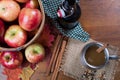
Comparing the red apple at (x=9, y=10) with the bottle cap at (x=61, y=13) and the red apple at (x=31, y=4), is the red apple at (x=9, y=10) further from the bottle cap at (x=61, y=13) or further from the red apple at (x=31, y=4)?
the bottle cap at (x=61, y=13)

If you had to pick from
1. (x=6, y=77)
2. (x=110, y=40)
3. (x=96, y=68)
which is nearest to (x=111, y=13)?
(x=110, y=40)

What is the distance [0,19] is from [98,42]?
0.36 m

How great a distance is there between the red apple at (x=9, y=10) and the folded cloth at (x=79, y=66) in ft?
0.74

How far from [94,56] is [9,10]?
1.10 ft

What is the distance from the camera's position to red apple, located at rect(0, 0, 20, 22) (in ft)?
2.77

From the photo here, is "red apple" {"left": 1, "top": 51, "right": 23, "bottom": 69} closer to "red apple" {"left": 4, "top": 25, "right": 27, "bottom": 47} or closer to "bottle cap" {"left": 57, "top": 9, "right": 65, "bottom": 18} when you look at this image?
"red apple" {"left": 4, "top": 25, "right": 27, "bottom": 47}

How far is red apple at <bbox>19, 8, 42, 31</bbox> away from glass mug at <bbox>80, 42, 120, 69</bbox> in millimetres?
200

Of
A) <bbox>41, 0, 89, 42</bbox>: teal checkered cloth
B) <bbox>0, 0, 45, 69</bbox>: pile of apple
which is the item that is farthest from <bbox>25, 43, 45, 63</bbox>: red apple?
<bbox>41, 0, 89, 42</bbox>: teal checkered cloth

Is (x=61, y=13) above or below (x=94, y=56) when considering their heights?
above

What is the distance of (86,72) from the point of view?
0.92 metres

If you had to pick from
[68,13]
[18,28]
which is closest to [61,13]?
[68,13]

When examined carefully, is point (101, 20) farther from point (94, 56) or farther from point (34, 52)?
point (34, 52)

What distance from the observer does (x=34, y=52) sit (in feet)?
2.98

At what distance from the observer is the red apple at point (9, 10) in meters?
0.84
